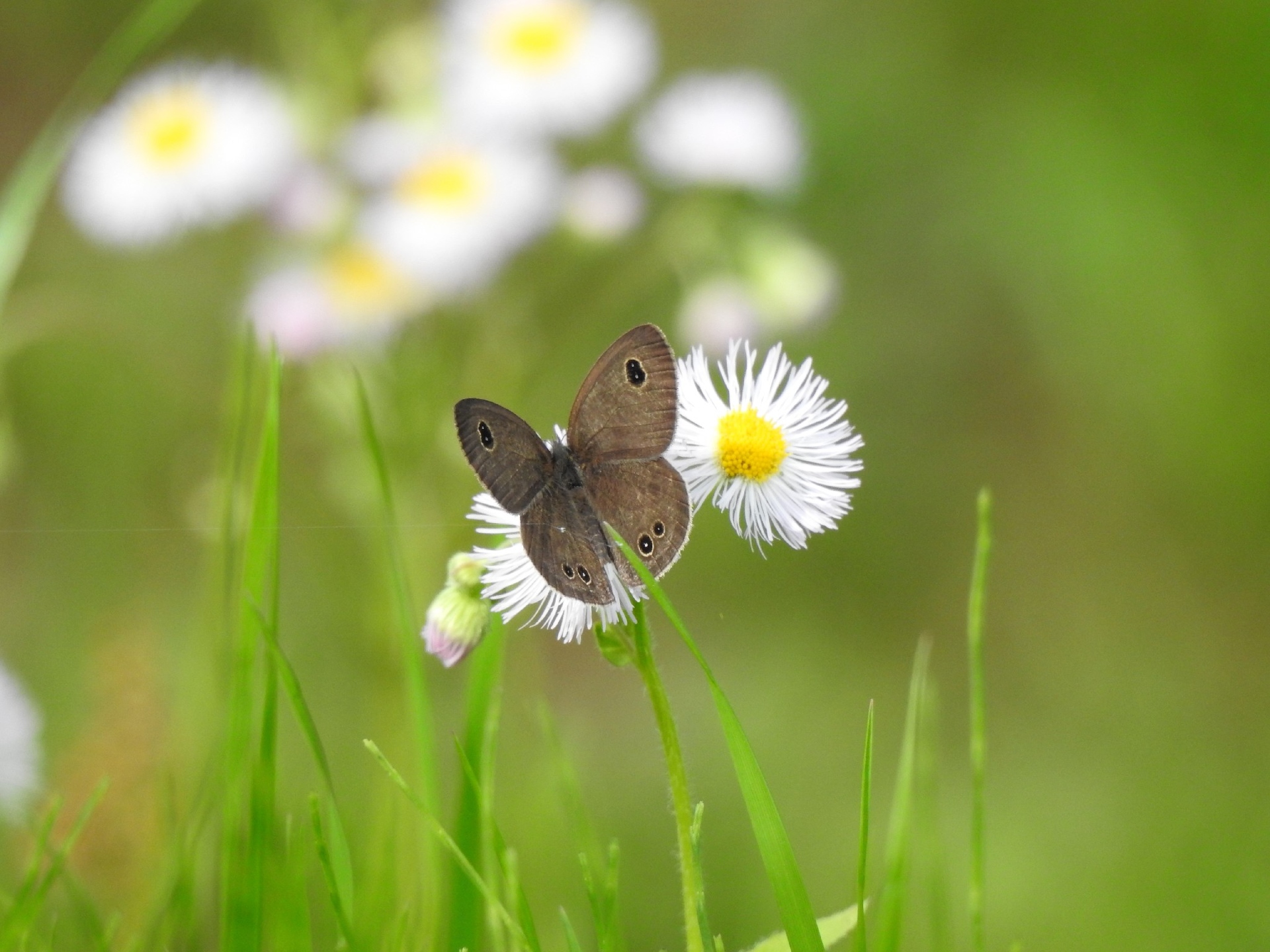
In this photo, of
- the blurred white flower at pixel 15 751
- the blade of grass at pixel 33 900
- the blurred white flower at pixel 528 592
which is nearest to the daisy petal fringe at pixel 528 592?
the blurred white flower at pixel 528 592

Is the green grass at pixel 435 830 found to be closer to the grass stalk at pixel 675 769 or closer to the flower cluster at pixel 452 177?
the grass stalk at pixel 675 769

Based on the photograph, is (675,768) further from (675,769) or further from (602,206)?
(602,206)

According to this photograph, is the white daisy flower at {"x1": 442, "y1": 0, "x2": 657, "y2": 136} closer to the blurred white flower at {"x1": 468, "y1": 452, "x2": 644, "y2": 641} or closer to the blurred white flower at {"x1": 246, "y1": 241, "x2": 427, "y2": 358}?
the blurred white flower at {"x1": 246, "y1": 241, "x2": 427, "y2": 358}

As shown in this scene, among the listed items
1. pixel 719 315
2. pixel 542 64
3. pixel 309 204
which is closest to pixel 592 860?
pixel 719 315

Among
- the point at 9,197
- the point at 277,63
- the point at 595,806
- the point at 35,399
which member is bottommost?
the point at 595,806

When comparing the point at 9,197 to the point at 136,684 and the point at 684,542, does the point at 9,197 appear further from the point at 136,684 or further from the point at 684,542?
the point at 684,542

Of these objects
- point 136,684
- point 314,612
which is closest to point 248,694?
point 136,684
